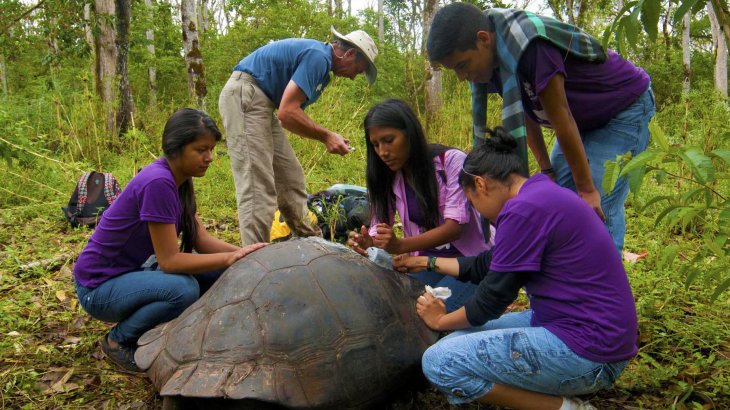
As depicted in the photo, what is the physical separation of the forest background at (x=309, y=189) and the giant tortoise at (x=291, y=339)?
36 centimetres

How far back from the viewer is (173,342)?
2678 millimetres

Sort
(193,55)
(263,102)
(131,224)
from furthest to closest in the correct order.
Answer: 1. (193,55)
2. (263,102)
3. (131,224)

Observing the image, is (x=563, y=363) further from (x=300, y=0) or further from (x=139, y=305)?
(x=300, y=0)

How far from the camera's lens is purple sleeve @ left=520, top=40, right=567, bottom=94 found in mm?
2604

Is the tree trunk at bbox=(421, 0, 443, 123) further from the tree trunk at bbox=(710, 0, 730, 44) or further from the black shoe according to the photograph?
the tree trunk at bbox=(710, 0, 730, 44)

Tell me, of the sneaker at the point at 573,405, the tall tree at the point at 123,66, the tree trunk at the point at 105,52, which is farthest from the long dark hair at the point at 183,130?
the tall tree at the point at 123,66

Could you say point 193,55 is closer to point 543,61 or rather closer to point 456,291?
point 456,291

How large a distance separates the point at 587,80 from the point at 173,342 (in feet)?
8.29

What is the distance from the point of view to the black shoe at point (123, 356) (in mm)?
3129

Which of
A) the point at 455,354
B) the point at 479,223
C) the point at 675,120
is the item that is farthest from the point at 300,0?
the point at 455,354

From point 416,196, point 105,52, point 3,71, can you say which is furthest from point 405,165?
point 3,71

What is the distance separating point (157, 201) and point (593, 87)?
2.47 meters

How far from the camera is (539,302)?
244 centimetres

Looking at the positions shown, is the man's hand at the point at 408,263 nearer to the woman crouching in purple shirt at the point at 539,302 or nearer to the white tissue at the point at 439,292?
the white tissue at the point at 439,292
